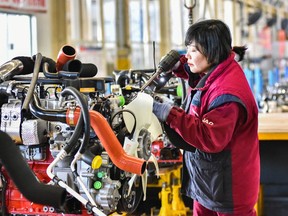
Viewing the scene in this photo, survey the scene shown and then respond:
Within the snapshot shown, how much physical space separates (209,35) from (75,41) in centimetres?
655

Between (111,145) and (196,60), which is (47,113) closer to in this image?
(111,145)

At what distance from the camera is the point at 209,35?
2617 mm

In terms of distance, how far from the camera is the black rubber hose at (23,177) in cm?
207

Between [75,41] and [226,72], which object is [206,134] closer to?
[226,72]

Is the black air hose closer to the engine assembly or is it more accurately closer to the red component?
the engine assembly

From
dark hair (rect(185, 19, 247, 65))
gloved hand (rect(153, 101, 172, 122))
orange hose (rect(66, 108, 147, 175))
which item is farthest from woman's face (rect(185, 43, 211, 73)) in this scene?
orange hose (rect(66, 108, 147, 175))

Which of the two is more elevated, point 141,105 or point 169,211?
point 141,105

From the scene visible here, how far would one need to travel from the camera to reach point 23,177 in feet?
6.91

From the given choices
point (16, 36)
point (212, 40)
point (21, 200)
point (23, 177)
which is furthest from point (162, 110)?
point (16, 36)

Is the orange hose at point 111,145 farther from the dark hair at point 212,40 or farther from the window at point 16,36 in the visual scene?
the window at point 16,36

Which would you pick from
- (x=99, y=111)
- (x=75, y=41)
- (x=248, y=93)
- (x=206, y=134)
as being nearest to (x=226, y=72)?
(x=248, y=93)

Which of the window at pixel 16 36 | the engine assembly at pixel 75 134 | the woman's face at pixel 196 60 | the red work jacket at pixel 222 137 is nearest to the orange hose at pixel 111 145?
the engine assembly at pixel 75 134

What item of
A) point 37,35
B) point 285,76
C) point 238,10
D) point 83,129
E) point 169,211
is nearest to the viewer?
point 83,129

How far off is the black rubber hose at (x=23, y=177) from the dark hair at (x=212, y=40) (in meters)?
0.95
